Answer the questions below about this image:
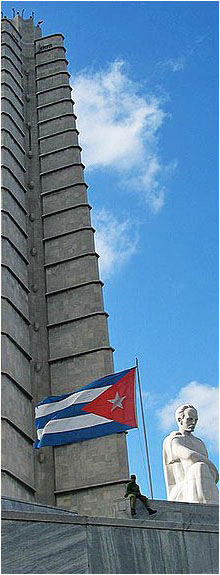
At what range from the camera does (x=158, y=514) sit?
11039 millimetres

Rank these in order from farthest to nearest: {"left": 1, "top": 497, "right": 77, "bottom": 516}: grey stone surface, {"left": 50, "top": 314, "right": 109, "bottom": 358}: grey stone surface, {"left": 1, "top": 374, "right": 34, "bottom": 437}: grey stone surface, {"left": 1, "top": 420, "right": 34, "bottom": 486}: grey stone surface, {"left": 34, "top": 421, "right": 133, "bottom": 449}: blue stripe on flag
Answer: {"left": 50, "top": 314, "right": 109, "bottom": 358}: grey stone surface, {"left": 1, "top": 374, "right": 34, "bottom": 437}: grey stone surface, {"left": 1, "top": 420, "right": 34, "bottom": 486}: grey stone surface, {"left": 34, "top": 421, "right": 133, "bottom": 449}: blue stripe on flag, {"left": 1, "top": 497, "right": 77, "bottom": 516}: grey stone surface

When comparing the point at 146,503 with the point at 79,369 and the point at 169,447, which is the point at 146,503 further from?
the point at 79,369

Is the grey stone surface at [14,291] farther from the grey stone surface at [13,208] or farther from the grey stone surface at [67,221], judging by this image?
the grey stone surface at [67,221]

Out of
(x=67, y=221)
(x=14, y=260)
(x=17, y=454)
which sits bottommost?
(x=17, y=454)

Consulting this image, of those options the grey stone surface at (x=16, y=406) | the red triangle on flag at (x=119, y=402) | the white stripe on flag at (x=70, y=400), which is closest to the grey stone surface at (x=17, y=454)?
the grey stone surface at (x=16, y=406)

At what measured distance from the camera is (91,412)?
16891 millimetres

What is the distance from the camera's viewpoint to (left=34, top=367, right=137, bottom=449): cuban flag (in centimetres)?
1627

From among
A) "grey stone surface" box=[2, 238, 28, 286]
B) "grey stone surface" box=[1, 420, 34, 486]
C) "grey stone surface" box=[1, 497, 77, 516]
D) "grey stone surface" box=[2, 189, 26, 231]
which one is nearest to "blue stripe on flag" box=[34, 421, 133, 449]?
"grey stone surface" box=[1, 420, 34, 486]

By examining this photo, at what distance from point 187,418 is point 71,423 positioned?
16.5 feet

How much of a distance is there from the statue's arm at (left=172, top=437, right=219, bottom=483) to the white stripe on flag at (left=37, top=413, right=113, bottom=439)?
169 inches

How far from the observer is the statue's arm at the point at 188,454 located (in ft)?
40.3

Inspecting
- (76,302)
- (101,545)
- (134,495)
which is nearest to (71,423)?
(134,495)

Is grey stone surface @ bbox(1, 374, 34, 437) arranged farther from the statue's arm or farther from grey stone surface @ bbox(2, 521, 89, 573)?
grey stone surface @ bbox(2, 521, 89, 573)

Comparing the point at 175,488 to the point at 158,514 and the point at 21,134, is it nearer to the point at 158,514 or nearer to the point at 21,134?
the point at 158,514
